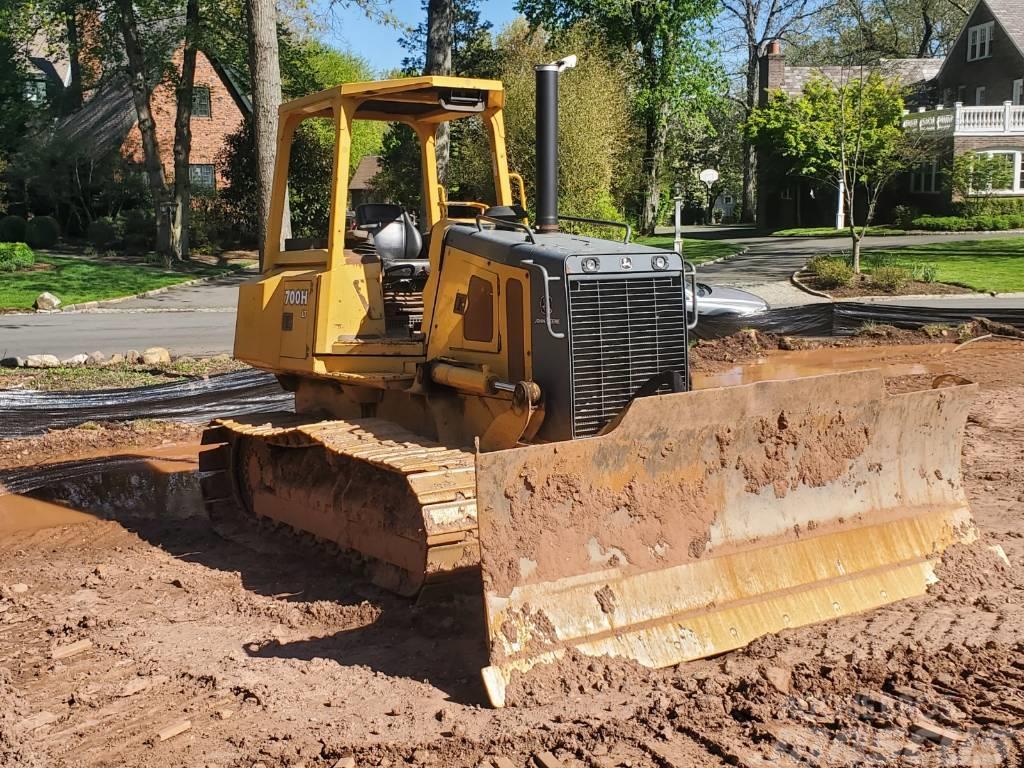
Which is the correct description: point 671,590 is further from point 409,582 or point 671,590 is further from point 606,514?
point 409,582

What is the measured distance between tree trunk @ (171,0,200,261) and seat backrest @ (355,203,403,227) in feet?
78.6

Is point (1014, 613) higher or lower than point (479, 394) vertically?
lower

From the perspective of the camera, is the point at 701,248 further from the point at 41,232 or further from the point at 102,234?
the point at 41,232

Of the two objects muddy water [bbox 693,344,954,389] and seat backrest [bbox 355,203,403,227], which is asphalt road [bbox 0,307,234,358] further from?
seat backrest [bbox 355,203,403,227]

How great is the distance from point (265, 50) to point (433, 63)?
7281mm

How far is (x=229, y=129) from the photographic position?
4119cm

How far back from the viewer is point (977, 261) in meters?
27.4

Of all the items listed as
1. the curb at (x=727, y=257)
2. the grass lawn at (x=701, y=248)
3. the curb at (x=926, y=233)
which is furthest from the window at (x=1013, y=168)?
the curb at (x=727, y=257)

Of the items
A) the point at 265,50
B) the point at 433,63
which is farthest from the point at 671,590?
the point at 433,63

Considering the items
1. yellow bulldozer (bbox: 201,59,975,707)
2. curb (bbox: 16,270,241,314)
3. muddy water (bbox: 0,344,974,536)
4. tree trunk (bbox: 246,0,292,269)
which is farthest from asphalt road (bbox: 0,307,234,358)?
yellow bulldozer (bbox: 201,59,975,707)

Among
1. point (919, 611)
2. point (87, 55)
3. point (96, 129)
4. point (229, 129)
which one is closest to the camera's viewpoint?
point (919, 611)

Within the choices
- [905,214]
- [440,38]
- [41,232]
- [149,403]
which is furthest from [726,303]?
[905,214]

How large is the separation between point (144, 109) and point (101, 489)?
81.0 feet

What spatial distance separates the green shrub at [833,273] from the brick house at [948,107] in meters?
13.6
